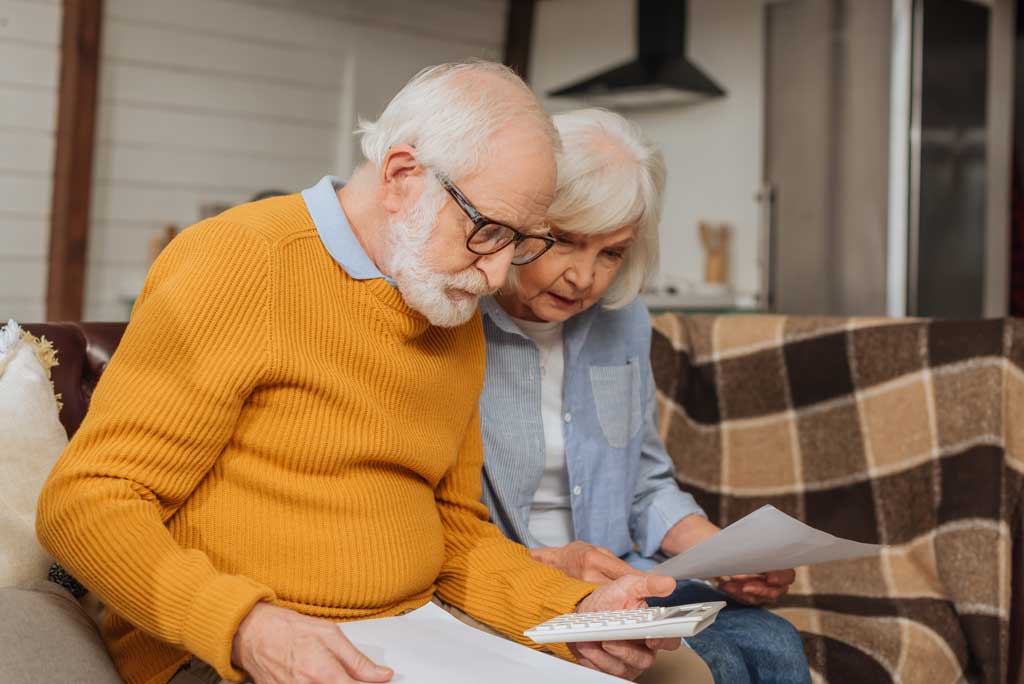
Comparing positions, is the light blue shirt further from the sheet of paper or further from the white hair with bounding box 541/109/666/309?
the sheet of paper

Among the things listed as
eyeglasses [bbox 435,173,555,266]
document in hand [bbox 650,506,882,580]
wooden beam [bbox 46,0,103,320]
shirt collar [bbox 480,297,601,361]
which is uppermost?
wooden beam [bbox 46,0,103,320]

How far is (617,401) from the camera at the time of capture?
1.86 m

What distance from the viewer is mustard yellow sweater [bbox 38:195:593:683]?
3.62ft

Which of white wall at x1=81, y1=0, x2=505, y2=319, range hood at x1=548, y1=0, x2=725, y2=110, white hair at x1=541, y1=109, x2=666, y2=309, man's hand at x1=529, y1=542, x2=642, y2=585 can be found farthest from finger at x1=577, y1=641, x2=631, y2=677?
range hood at x1=548, y1=0, x2=725, y2=110

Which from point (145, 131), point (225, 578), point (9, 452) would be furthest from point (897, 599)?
point (145, 131)

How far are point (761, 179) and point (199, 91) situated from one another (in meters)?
2.49

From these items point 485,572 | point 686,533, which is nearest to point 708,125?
point 686,533

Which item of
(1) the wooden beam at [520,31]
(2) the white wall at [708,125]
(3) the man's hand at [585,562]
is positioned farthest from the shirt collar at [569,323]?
(1) the wooden beam at [520,31]

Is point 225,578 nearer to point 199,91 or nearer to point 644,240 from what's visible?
point 644,240

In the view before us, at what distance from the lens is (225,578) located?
109cm

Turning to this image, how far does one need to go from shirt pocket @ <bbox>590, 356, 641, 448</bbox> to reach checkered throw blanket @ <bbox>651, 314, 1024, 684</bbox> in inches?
17.0

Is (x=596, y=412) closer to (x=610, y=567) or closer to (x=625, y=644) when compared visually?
(x=610, y=567)

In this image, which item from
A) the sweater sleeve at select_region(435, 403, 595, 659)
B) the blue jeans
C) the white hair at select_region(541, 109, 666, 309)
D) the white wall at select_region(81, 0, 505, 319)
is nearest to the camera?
the sweater sleeve at select_region(435, 403, 595, 659)

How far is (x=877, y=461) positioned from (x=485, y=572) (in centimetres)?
107
